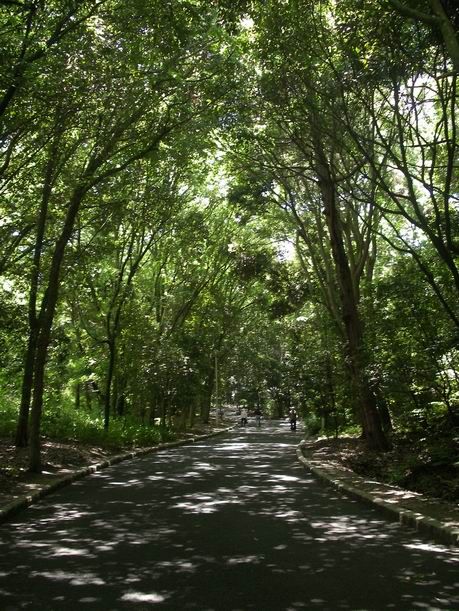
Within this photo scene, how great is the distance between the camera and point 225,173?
66.7 ft

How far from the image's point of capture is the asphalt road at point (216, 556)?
4629 millimetres

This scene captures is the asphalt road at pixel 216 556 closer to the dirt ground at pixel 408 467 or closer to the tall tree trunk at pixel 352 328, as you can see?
the dirt ground at pixel 408 467

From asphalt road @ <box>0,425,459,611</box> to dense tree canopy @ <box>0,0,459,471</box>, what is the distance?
14.5 ft

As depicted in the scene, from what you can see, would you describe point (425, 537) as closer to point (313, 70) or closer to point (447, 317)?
point (447, 317)

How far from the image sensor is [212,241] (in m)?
28.2

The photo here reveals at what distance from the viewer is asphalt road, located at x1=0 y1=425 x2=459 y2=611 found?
4.63 m

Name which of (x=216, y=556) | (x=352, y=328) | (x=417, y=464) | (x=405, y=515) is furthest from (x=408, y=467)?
(x=216, y=556)

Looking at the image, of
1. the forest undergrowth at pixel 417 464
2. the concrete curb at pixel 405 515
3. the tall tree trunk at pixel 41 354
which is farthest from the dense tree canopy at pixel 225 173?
the concrete curb at pixel 405 515

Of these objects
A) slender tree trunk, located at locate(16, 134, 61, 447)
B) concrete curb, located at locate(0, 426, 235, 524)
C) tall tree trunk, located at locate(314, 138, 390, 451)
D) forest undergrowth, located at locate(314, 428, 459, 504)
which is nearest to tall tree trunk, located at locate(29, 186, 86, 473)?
concrete curb, located at locate(0, 426, 235, 524)

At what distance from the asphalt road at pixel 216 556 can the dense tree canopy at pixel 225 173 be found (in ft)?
14.5

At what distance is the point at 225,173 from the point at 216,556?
16119 millimetres

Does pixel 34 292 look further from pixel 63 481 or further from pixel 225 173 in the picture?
pixel 225 173

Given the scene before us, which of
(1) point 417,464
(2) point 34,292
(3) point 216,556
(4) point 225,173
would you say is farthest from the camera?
(4) point 225,173

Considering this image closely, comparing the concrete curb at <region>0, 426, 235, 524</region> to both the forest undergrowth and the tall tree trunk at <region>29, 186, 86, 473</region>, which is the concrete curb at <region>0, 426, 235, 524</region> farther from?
the forest undergrowth
